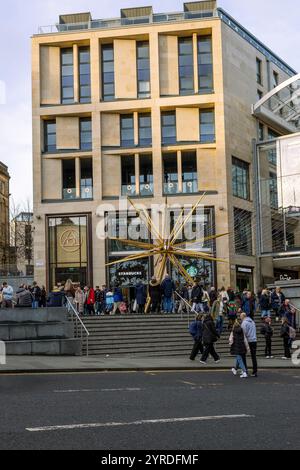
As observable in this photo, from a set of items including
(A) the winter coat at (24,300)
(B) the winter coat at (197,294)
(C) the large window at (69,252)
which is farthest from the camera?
(C) the large window at (69,252)

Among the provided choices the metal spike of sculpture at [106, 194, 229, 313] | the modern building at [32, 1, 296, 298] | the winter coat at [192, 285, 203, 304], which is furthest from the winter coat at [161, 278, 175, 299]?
the modern building at [32, 1, 296, 298]

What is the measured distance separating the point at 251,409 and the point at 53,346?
44.0 ft

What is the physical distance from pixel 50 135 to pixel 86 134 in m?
2.53

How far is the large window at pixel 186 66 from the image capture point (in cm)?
4912

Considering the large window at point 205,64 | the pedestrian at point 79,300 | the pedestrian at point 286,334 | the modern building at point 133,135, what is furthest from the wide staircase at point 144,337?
the large window at point 205,64

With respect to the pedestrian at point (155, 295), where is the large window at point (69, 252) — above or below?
above

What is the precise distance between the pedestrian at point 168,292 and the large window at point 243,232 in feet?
57.6

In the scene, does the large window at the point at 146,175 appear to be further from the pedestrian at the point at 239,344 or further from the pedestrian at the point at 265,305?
the pedestrian at the point at 239,344

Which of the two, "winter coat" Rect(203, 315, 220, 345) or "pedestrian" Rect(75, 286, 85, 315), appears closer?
"winter coat" Rect(203, 315, 220, 345)

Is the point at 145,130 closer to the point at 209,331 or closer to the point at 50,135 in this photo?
the point at 50,135

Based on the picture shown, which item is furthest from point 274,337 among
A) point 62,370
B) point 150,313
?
point 62,370

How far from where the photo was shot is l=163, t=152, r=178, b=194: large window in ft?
158

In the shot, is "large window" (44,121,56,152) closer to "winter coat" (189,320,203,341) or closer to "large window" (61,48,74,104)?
"large window" (61,48,74,104)

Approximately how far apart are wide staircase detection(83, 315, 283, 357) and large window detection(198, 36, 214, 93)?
77.7 ft
